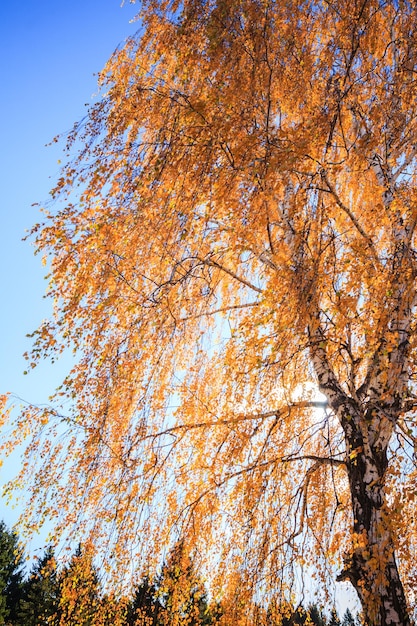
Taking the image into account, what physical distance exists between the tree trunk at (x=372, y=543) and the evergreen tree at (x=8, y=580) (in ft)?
64.2

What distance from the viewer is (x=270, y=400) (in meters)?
3.70

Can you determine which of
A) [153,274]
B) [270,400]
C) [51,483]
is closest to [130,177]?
[153,274]

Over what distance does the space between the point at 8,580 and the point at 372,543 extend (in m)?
26.3

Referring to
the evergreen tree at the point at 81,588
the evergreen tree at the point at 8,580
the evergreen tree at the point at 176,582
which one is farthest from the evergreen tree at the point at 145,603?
the evergreen tree at the point at 8,580

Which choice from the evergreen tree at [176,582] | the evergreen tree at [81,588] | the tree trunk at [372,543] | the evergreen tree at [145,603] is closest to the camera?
the tree trunk at [372,543]

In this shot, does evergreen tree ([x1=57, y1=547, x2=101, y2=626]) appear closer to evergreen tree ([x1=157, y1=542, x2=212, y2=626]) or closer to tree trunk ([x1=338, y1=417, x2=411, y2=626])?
evergreen tree ([x1=157, y1=542, x2=212, y2=626])

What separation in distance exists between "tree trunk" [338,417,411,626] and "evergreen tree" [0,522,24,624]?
19.6 metres

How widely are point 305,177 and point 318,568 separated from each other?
3.00 m

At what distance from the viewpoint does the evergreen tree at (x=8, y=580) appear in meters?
19.0

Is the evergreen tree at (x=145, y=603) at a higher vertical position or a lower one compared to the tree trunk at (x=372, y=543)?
lower

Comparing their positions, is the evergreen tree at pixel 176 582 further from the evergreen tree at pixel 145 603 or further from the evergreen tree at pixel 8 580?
the evergreen tree at pixel 8 580

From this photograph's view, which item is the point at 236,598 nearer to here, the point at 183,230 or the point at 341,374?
the point at 341,374

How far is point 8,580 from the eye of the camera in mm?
22734

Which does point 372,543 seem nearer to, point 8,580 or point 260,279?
point 260,279
